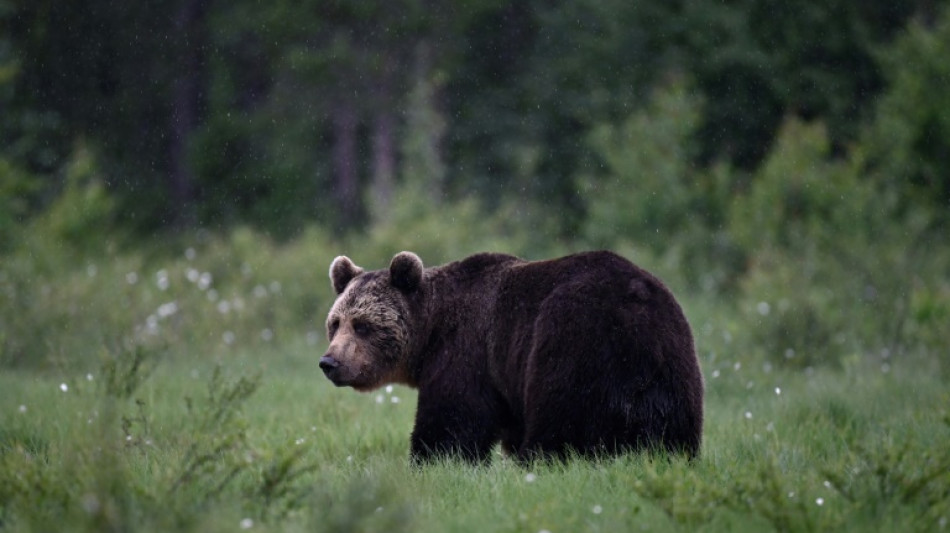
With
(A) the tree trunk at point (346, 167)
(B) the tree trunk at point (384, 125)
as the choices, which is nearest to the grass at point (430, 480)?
(B) the tree trunk at point (384, 125)

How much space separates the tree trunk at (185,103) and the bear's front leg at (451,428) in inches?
1187

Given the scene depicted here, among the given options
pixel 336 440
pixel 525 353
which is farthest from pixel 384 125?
pixel 525 353

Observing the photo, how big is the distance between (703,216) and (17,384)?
14.8m

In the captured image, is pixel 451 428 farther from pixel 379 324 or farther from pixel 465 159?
pixel 465 159

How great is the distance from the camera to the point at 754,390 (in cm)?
949

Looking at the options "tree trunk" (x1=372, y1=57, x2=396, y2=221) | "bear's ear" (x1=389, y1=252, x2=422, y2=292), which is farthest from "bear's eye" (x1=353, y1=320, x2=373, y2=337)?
"tree trunk" (x1=372, y1=57, x2=396, y2=221)

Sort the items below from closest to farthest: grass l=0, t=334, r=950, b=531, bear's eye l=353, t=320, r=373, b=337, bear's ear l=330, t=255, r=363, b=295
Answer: grass l=0, t=334, r=950, b=531, bear's eye l=353, t=320, r=373, b=337, bear's ear l=330, t=255, r=363, b=295

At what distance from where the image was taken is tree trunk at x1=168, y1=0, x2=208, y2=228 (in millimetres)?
35750

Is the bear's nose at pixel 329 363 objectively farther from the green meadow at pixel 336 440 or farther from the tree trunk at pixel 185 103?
the tree trunk at pixel 185 103

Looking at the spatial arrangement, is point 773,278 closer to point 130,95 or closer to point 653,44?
point 653,44

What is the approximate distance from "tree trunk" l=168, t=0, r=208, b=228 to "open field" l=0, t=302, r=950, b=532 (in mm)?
28810

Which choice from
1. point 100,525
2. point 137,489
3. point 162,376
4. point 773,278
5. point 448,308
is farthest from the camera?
point 773,278

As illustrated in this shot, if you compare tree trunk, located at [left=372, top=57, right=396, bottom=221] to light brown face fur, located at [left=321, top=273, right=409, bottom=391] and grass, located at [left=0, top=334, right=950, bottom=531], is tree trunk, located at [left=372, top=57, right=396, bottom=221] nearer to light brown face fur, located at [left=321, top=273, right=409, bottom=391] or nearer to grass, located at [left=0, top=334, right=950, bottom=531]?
grass, located at [left=0, top=334, right=950, bottom=531]

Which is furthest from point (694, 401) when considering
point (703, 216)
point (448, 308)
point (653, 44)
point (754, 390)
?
point (653, 44)
